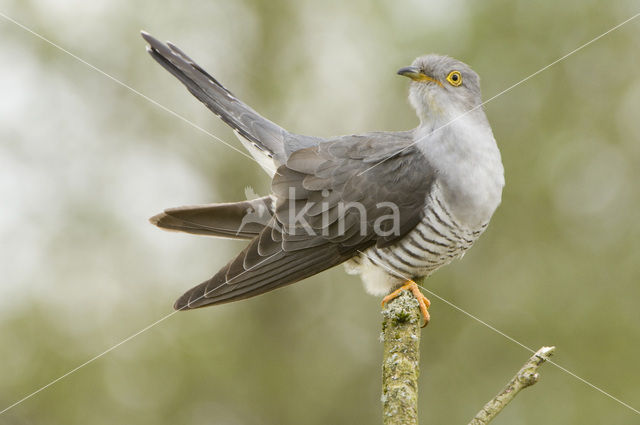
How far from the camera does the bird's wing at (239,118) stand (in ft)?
9.25

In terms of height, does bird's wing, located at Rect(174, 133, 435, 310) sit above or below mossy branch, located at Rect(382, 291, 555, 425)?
above

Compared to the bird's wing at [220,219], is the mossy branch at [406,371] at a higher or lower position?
lower

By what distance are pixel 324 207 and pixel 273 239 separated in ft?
0.85

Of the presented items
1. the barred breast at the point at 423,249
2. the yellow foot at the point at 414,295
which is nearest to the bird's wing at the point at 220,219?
the barred breast at the point at 423,249

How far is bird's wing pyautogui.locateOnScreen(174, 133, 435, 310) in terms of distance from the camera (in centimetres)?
250

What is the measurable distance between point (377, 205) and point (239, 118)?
79 cm

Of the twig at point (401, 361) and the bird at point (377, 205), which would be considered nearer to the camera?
the twig at point (401, 361)

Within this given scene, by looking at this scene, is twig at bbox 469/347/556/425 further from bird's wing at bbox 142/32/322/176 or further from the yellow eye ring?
bird's wing at bbox 142/32/322/176

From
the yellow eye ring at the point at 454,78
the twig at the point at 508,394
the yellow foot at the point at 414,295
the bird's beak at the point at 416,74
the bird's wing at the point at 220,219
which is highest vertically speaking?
the yellow eye ring at the point at 454,78

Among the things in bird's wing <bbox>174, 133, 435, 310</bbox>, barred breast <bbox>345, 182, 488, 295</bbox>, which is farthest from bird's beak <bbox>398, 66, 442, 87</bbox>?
barred breast <bbox>345, 182, 488, 295</bbox>

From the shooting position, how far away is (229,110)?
2.93m

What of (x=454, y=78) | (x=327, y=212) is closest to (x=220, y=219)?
(x=327, y=212)

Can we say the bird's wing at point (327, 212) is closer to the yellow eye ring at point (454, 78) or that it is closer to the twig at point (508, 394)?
the yellow eye ring at point (454, 78)

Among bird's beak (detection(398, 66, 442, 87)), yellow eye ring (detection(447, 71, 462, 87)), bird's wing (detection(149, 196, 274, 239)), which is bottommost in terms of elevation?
bird's wing (detection(149, 196, 274, 239))
